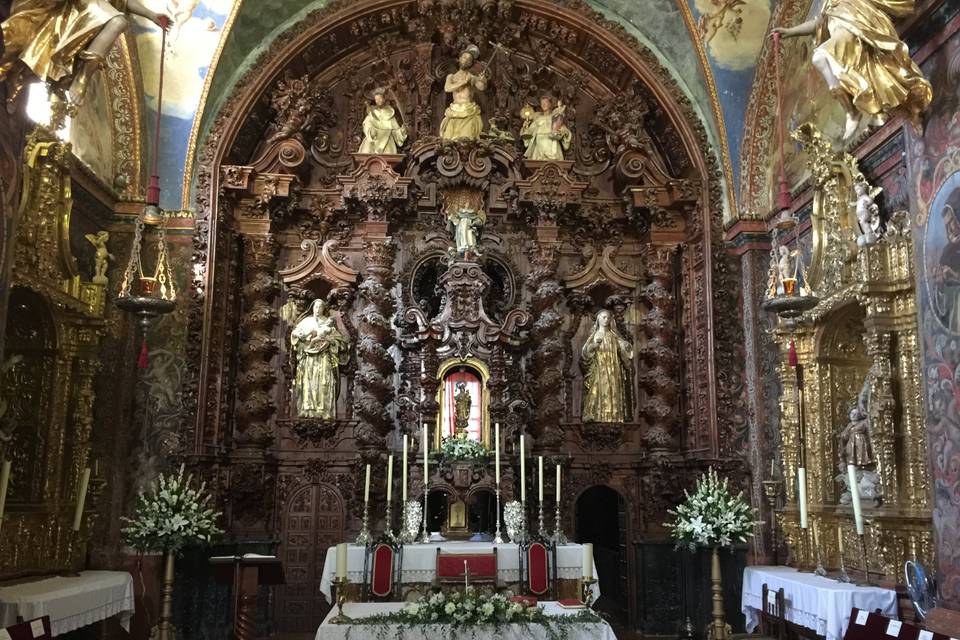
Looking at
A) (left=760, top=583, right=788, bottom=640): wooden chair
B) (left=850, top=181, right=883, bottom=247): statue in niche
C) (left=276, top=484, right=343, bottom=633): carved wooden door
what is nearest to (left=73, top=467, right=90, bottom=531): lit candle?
(left=276, top=484, right=343, bottom=633): carved wooden door

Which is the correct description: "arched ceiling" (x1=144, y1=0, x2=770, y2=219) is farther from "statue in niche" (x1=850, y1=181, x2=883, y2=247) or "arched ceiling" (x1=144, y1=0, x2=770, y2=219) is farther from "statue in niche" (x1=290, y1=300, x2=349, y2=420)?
"statue in niche" (x1=850, y1=181, x2=883, y2=247)

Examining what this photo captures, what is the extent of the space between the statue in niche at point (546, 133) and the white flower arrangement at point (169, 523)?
829 cm

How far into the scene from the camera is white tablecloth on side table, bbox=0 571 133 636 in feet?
29.5

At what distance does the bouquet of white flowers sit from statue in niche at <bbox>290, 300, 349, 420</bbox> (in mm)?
6016

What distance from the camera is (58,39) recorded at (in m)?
8.20

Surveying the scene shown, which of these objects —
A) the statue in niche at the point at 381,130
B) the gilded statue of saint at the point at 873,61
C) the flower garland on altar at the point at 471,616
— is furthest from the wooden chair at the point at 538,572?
the statue in niche at the point at 381,130

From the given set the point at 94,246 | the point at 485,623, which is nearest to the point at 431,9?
the point at 94,246

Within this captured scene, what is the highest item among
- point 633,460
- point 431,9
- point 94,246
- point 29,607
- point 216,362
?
point 431,9

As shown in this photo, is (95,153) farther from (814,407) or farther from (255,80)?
(814,407)

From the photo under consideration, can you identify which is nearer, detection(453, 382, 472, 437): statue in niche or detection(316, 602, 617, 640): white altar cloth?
detection(316, 602, 617, 640): white altar cloth

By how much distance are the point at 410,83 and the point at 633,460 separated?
8.02 m

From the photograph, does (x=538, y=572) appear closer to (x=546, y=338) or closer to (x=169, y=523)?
(x=169, y=523)

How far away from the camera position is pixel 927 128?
28.4 ft

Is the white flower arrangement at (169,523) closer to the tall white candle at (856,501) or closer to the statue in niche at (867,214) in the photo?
the tall white candle at (856,501)
